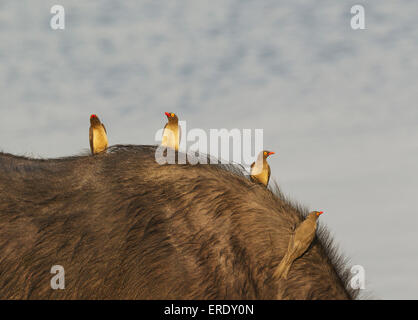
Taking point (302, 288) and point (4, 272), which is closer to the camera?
point (302, 288)

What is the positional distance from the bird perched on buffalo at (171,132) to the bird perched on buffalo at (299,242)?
259cm

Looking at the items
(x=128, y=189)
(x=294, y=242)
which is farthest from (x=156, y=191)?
(x=294, y=242)

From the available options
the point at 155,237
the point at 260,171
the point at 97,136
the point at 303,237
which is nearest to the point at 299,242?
the point at 303,237

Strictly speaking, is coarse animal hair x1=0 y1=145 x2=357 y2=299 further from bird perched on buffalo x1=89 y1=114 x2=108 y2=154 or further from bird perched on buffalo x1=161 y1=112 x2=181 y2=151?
bird perched on buffalo x1=161 y1=112 x2=181 y2=151

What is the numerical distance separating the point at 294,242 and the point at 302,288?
19.6 inches

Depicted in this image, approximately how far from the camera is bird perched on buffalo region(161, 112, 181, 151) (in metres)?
7.83

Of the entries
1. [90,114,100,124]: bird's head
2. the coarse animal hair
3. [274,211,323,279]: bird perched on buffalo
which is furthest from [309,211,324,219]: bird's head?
[90,114,100,124]: bird's head

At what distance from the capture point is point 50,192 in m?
6.79

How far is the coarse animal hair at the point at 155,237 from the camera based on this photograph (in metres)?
5.89

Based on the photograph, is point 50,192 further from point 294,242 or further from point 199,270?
point 294,242

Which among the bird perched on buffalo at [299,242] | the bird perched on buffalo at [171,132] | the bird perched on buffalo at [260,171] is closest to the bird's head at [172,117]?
the bird perched on buffalo at [171,132]

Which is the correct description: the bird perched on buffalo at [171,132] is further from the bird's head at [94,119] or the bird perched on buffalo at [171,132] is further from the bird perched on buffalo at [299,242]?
the bird perched on buffalo at [299,242]
